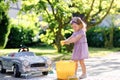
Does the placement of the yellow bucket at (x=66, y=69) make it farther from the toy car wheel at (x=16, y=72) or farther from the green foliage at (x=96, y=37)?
the green foliage at (x=96, y=37)

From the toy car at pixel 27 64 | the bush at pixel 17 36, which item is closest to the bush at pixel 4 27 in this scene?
the bush at pixel 17 36

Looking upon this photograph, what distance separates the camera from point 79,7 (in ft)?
89.1

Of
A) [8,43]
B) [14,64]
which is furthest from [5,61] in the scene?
[8,43]

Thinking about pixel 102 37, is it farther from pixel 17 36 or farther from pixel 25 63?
pixel 25 63

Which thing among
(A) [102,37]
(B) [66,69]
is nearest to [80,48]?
(B) [66,69]

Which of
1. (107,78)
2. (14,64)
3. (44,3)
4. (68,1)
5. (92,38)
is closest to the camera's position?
(107,78)

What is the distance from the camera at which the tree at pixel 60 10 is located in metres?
25.2

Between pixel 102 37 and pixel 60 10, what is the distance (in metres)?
14.6

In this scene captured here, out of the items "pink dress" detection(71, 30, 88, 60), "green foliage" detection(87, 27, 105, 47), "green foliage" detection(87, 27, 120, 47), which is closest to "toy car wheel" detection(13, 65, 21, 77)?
"pink dress" detection(71, 30, 88, 60)

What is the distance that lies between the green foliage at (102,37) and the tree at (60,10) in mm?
9649

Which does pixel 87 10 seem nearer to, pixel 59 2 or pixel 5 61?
pixel 59 2

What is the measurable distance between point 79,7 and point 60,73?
54.9 feet

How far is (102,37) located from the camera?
130 ft

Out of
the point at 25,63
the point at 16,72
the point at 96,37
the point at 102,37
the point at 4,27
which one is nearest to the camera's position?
the point at 25,63
